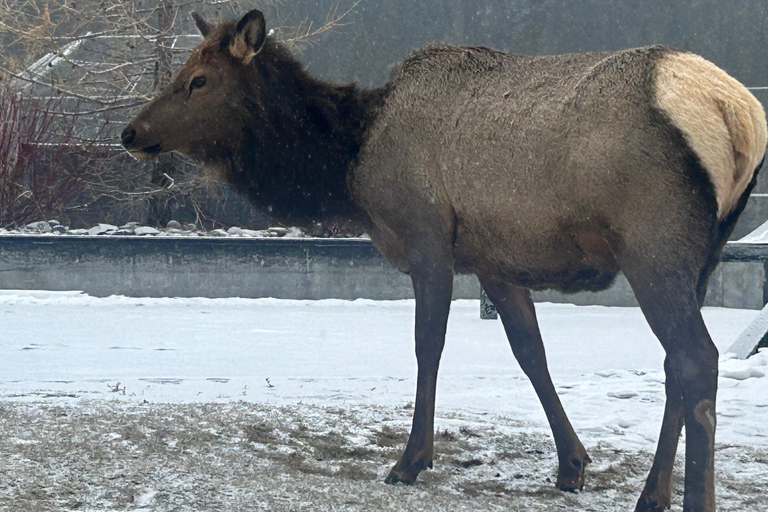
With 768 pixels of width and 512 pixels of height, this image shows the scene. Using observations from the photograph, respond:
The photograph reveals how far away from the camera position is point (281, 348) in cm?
924

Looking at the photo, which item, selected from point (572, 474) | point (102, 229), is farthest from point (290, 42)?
point (572, 474)

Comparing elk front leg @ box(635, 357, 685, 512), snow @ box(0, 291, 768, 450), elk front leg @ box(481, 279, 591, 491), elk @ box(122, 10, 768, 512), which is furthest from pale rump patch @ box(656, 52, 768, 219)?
snow @ box(0, 291, 768, 450)

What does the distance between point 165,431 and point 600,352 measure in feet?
16.4

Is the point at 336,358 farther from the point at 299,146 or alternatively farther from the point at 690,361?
the point at 690,361

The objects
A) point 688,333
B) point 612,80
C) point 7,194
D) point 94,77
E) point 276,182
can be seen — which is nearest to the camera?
point 688,333

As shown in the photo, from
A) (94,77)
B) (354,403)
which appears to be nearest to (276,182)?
(354,403)

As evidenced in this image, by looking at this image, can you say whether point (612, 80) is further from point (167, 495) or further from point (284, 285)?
point (284, 285)

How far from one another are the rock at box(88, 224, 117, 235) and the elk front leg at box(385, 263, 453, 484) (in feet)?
34.6

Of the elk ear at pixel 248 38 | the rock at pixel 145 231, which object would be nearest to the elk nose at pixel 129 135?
the elk ear at pixel 248 38

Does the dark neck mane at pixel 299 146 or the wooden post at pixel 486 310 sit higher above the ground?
the dark neck mane at pixel 299 146

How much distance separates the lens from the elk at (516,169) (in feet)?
13.4

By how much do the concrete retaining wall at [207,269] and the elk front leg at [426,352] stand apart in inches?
299

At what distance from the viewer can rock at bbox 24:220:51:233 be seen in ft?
47.4

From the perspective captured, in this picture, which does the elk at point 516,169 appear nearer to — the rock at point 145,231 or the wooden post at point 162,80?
the rock at point 145,231
